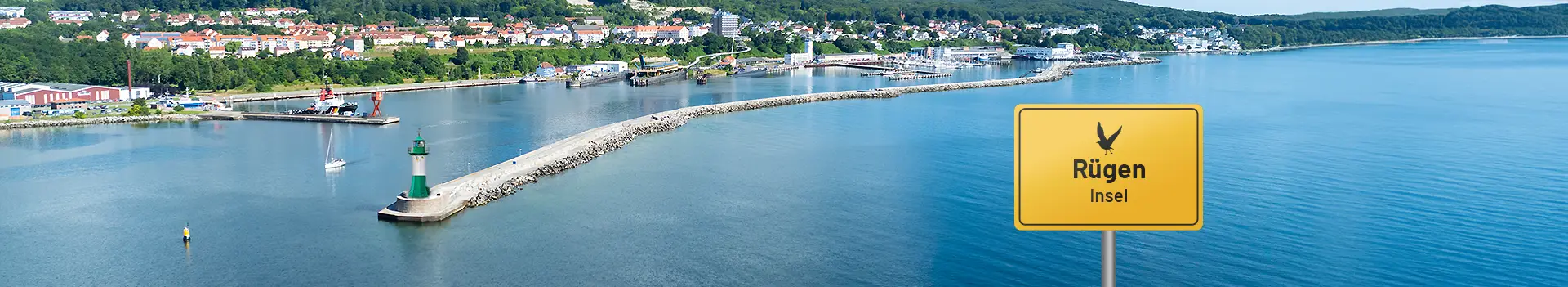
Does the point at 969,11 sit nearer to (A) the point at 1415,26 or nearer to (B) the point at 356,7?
(A) the point at 1415,26

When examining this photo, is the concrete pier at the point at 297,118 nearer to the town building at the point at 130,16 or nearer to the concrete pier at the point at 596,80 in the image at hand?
the concrete pier at the point at 596,80

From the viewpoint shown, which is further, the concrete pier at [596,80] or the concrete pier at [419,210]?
the concrete pier at [596,80]

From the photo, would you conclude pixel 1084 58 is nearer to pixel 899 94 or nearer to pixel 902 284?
pixel 899 94

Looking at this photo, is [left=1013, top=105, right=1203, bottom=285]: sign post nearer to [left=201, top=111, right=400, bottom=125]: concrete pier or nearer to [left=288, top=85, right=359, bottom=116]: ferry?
[left=201, top=111, right=400, bottom=125]: concrete pier

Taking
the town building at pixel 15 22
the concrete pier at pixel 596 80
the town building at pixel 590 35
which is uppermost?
the town building at pixel 15 22

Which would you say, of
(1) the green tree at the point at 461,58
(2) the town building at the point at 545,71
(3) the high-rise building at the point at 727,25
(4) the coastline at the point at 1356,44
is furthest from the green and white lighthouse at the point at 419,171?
(4) the coastline at the point at 1356,44

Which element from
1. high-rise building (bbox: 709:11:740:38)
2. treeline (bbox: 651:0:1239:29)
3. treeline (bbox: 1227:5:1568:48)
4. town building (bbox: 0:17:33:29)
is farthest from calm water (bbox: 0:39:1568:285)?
treeline (bbox: 1227:5:1568:48)

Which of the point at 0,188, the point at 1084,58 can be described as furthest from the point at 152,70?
the point at 1084,58
